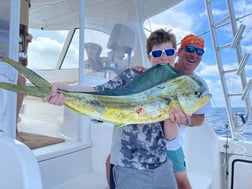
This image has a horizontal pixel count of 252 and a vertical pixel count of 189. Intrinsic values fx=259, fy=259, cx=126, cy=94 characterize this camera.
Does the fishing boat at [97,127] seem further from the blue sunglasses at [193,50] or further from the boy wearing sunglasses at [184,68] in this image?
the blue sunglasses at [193,50]

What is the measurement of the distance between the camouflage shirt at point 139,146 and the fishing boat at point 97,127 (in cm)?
30

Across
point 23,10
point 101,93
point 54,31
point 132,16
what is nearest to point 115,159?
point 101,93

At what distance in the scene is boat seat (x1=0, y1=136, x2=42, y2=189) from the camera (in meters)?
0.79

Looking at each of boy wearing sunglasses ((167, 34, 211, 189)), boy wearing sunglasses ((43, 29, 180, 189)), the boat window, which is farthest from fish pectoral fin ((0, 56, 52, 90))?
the boat window

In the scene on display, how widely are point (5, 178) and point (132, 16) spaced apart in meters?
2.34

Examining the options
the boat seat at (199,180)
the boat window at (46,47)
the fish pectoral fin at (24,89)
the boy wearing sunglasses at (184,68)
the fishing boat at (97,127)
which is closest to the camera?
the fish pectoral fin at (24,89)

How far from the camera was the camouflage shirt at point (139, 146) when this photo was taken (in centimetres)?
91

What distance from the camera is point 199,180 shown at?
184 cm

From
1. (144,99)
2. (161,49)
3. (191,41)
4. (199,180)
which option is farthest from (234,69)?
(144,99)

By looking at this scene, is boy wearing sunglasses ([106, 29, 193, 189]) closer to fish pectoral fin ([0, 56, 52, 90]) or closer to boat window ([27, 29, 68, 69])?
fish pectoral fin ([0, 56, 52, 90])

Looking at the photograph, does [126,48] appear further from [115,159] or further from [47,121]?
[115,159]

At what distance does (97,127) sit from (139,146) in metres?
1.22

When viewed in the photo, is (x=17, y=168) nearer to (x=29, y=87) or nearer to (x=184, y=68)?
(x=29, y=87)

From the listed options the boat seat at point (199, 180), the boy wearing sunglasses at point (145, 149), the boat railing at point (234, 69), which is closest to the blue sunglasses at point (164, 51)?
the boy wearing sunglasses at point (145, 149)
